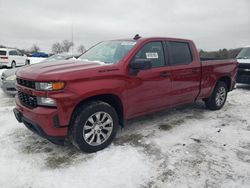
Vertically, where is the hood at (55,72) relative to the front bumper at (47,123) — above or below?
above

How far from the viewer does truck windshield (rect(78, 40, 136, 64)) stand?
161 inches

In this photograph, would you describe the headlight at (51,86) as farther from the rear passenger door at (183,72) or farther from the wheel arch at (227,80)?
the wheel arch at (227,80)

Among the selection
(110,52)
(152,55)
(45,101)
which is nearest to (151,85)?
(152,55)

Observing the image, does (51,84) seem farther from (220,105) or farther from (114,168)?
(220,105)

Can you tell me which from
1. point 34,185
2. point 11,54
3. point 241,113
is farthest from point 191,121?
point 11,54

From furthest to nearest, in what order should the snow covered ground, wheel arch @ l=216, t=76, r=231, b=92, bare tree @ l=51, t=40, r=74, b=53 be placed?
bare tree @ l=51, t=40, r=74, b=53 → wheel arch @ l=216, t=76, r=231, b=92 → the snow covered ground

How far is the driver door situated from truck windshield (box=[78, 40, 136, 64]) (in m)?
0.25

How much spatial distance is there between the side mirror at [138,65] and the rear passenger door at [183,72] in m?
0.96

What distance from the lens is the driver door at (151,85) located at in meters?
4.02

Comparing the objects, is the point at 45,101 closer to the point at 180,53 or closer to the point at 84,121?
the point at 84,121

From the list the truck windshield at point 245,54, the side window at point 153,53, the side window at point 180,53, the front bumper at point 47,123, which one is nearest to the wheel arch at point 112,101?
the front bumper at point 47,123

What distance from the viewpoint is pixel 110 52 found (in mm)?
4371

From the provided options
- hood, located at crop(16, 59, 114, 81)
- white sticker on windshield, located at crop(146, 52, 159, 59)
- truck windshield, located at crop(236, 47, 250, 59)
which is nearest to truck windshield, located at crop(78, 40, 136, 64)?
white sticker on windshield, located at crop(146, 52, 159, 59)

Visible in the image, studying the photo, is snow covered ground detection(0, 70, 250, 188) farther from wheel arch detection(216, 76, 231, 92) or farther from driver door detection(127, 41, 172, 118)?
wheel arch detection(216, 76, 231, 92)
